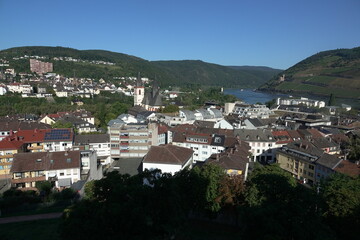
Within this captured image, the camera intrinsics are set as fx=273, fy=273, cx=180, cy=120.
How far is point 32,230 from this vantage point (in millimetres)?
20391

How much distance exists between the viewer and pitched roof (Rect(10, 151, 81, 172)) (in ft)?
103

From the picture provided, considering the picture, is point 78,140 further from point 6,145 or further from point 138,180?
point 138,180

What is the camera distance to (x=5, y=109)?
72.8 metres

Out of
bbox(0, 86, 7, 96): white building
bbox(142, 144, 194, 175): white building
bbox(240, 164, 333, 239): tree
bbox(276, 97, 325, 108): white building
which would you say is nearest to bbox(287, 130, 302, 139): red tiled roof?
bbox(142, 144, 194, 175): white building

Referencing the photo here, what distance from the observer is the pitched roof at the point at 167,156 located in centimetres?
3369

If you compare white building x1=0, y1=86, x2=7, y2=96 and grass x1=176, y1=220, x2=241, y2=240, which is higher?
white building x1=0, y1=86, x2=7, y2=96

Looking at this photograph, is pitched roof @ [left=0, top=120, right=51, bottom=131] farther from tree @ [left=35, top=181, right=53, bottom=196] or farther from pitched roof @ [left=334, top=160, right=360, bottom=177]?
pitched roof @ [left=334, top=160, right=360, bottom=177]

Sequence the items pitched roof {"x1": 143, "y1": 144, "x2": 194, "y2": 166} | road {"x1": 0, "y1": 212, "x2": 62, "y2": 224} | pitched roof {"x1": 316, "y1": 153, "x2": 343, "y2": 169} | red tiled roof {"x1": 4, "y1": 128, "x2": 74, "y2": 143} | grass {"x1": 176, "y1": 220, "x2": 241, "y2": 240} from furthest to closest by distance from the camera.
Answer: red tiled roof {"x1": 4, "y1": 128, "x2": 74, "y2": 143}, pitched roof {"x1": 143, "y1": 144, "x2": 194, "y2": 166}, pitched roof {"x1": 316, "y1": 153, "x2": 343, "y2": 169}, road {"x1": 0, "y1": 212, "x2": 62, "y2": 224}, grass {"x1": 176, "y1": 220, "x2": 241, "y2": 240}

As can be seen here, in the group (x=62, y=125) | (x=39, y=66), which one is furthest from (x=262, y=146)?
(x=39, y=66)

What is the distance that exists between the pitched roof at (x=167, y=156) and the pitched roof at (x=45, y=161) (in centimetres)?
882

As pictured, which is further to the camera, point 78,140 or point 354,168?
point 78,140

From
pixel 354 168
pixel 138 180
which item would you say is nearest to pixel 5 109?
pixel 138 180

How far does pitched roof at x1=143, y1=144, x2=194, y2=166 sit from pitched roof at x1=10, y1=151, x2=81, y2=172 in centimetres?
882

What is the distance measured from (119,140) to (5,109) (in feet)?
155
